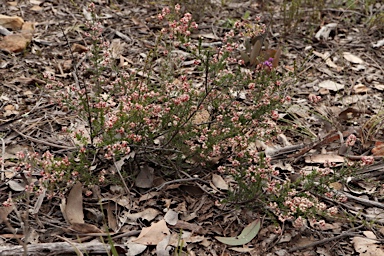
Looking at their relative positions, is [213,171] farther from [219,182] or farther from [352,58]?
[352,58]

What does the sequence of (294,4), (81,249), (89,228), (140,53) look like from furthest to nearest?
1. (294,4)
2. (140,53)
3. (89,228)
4. (81,249)

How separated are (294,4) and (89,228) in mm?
2762

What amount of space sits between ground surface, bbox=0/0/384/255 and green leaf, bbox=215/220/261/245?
0.03m

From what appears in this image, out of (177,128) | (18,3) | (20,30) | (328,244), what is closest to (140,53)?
(20,30)

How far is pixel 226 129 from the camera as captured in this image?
2.38 m

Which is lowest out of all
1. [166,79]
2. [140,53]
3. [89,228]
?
[89,228]

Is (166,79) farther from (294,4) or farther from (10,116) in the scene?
(294,4)

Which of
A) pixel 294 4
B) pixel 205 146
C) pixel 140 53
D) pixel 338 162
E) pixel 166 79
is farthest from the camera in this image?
pixel 294 4

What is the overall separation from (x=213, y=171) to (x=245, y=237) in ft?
1.56

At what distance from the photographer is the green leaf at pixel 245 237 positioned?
87.8 inches

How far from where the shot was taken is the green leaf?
2.23 meters

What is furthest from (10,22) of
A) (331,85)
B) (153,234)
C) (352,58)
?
(352,58)

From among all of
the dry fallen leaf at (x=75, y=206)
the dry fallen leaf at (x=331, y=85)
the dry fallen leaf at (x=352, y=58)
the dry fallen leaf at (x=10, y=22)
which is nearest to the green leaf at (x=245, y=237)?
the dry fallen leaf at (x=75, y=206)

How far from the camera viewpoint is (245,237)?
2246mm
